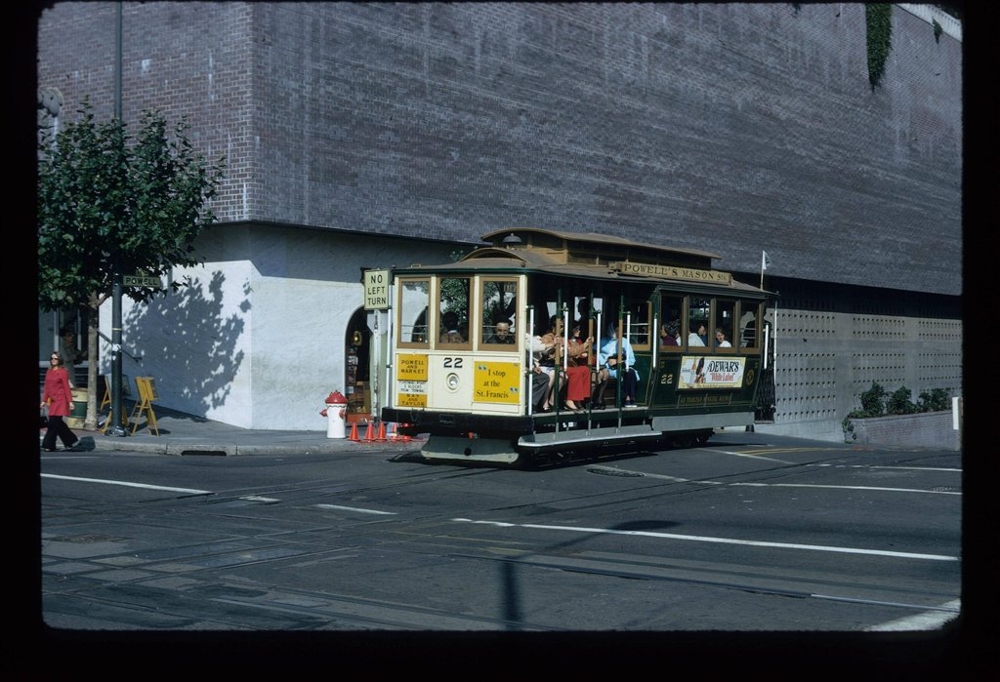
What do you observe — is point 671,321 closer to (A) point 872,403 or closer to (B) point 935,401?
(A) point 872,403

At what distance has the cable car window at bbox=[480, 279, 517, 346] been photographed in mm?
17750

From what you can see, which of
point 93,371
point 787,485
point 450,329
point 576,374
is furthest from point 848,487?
point 93,371

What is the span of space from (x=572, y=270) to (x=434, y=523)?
652 centimetres

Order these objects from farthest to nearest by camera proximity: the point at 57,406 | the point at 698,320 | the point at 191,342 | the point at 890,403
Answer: the point at 890,403 < the point at 191,342 < the point at 698,320 < the point at 57,406

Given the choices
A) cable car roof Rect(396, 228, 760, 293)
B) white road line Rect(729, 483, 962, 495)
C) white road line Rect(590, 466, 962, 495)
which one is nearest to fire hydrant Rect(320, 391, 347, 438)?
cable car roof Rect(396, 228, 760, 293)

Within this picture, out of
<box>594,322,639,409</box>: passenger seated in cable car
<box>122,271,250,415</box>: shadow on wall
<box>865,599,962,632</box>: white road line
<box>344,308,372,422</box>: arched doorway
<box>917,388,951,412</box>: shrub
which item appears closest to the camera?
<box>865,599,962,632</box>: white road line

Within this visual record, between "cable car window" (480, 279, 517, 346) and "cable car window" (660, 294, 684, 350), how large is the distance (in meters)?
3.29

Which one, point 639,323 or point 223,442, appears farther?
point 223,442

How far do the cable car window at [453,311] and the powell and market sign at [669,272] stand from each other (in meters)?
2.52

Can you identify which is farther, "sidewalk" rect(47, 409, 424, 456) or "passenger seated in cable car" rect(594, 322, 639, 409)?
"sidewalk" rect(47, 409, 424, 456)

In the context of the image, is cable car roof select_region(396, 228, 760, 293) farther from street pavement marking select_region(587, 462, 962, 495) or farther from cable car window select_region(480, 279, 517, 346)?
street pavement marking select_region(587, 462, 962, 495)

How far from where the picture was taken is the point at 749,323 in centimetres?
2225

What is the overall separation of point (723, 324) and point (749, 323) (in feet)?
2.78
